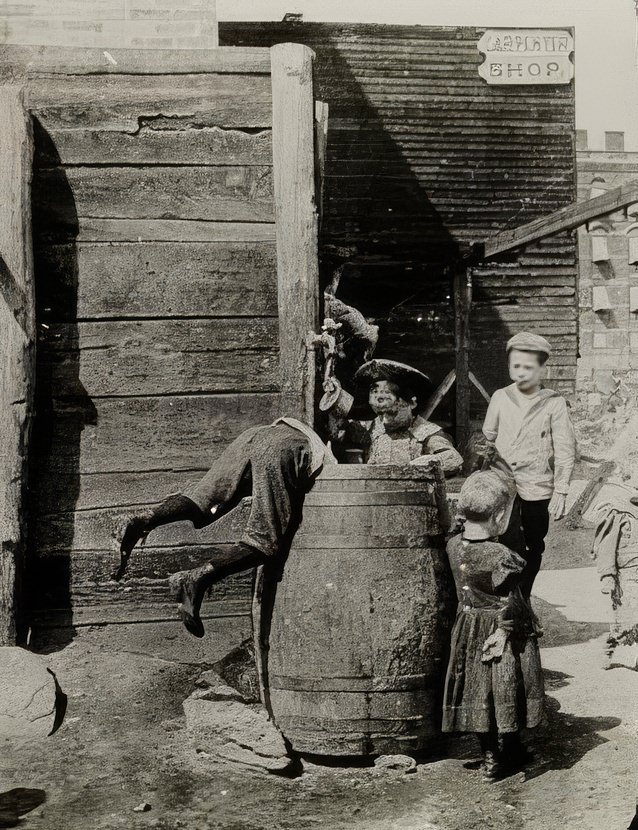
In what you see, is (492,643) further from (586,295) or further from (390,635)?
(586,295)

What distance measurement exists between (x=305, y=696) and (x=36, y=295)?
1.98 m

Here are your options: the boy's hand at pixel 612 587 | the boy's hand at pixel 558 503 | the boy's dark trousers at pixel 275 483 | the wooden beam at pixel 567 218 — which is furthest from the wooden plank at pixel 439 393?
the boy's dark trousers at pixel 275 483

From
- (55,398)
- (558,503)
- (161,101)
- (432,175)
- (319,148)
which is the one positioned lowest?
(558,503)

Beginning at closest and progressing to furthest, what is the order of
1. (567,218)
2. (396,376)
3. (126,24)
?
(396,376) < (126,24) < (567,218)

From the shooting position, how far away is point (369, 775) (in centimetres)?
289

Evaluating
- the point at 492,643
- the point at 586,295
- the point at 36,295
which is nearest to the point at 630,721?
the point at 492,643

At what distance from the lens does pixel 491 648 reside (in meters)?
2.84

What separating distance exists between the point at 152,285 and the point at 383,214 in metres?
7.30

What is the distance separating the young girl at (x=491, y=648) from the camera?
2.83m

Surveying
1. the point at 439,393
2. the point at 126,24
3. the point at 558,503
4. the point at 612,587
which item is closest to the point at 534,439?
the point at 558,503

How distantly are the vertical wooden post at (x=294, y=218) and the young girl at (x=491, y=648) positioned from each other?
1.10 m

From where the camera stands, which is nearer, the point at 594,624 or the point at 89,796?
the point at 89,796

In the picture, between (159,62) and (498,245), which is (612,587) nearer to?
(159,62)

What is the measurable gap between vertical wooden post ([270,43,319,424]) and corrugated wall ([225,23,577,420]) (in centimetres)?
657
